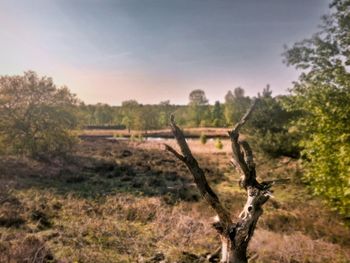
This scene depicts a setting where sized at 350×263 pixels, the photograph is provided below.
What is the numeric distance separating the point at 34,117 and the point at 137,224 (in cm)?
2373

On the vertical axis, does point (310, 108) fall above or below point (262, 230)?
above

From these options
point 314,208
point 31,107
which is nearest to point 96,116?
point 31,107

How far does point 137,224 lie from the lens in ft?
47.2

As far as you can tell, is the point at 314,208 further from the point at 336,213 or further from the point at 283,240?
the point at 283,240

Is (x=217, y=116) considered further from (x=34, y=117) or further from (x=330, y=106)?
(x=330, y=106)

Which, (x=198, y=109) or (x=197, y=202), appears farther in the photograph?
(x=198, y=109)

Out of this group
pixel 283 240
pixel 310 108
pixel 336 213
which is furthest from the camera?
pixel 336 213

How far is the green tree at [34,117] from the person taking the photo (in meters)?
31.8

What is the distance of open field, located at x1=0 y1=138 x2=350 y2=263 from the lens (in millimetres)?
10867

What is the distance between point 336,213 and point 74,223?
13.3 m

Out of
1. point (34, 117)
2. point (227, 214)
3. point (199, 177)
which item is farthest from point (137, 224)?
point (34, 117)

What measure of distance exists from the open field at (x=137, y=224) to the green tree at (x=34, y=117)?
849cm

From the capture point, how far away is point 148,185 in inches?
934

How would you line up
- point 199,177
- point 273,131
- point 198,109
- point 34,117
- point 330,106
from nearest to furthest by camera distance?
1. point 199,177
2. point 330,106
3. point 273,131
4. point 34,117
5. point 198,109
